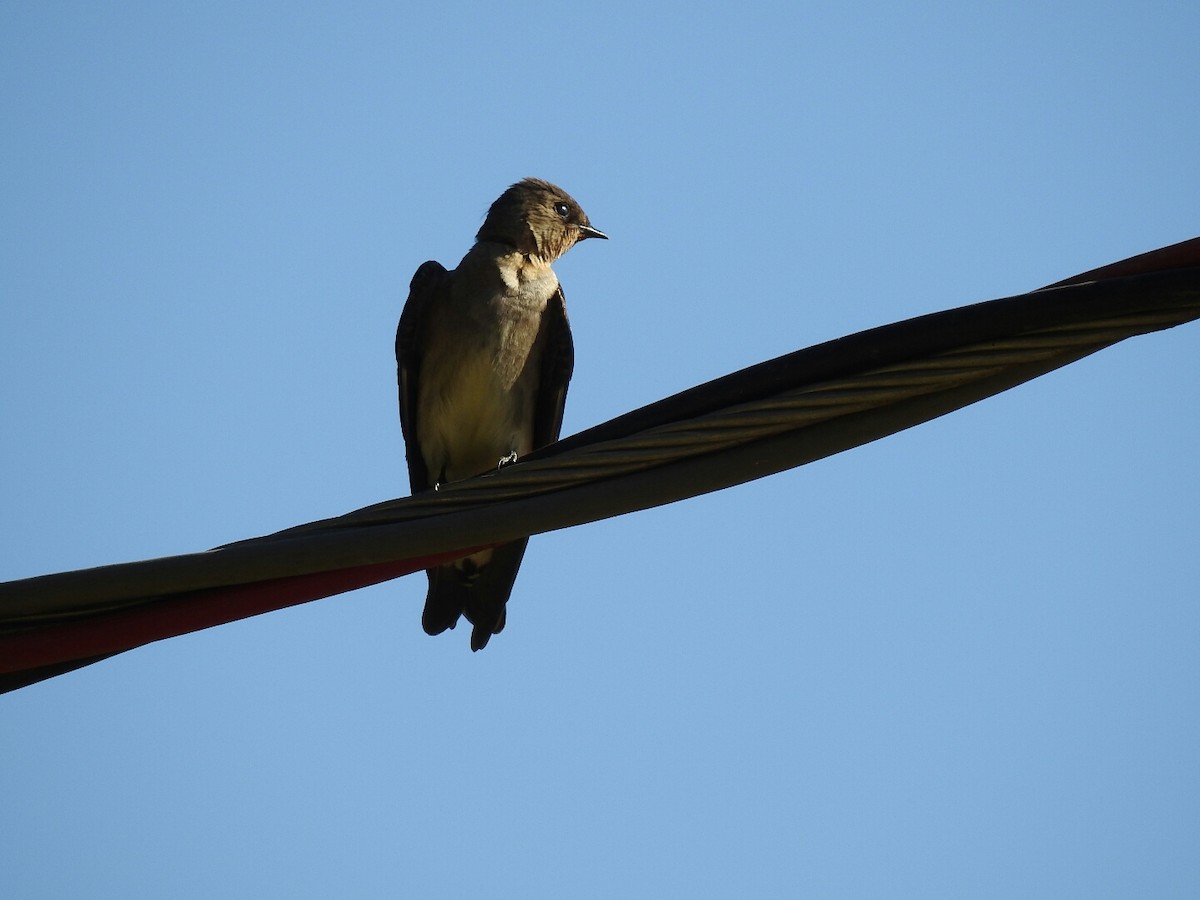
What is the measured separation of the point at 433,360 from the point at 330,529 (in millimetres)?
4946

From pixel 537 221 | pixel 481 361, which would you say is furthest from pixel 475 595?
pixel 537 221

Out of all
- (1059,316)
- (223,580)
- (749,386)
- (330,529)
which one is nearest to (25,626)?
(223,580)

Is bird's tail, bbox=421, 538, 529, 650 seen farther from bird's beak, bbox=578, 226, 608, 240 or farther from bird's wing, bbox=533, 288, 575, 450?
bird's beak, bbox=578, 226, 608, 240

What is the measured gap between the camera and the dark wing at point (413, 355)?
7.88 meters

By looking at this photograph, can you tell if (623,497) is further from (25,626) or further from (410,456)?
(410,456)

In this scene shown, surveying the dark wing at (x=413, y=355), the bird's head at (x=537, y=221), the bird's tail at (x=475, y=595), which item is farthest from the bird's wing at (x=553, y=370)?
the bird's tail at (x=475, y=595)

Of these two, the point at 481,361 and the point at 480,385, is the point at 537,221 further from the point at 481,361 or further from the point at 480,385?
the point at 480,385

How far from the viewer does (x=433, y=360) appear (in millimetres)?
7809

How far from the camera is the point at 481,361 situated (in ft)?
24.9

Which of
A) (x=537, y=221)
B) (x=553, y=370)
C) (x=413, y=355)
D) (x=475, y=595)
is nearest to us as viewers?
(x=475, y=595)

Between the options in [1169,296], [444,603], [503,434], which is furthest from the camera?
[503,434]

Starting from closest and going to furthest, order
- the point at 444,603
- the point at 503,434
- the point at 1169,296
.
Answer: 1. the point at 1169,296
2. the point at 444,603
3. the point at 503,434

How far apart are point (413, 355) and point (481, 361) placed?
0.54 m

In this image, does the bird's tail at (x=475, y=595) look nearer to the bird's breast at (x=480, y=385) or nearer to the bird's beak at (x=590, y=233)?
the bird's breast at (x=480, y=385)
